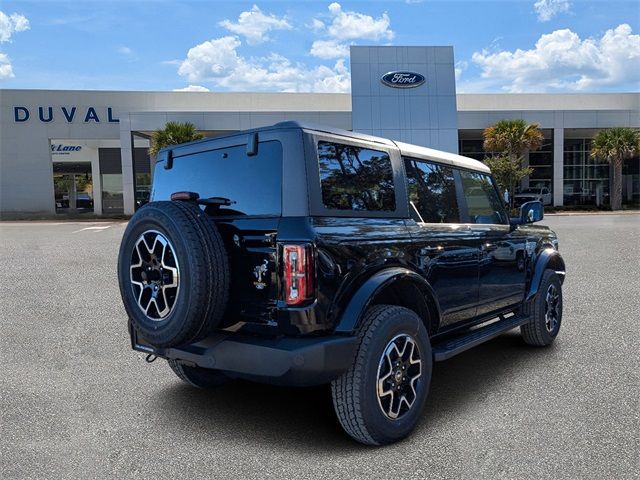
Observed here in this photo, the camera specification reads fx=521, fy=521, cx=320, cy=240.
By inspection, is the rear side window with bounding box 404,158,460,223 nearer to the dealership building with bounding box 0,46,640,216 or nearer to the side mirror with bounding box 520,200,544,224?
the side mirror with bounding box 520,200,544,224

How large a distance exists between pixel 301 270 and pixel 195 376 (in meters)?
1.84

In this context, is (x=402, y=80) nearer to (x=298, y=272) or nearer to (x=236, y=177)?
(x=236, y=177)

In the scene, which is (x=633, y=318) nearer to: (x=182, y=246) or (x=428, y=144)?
(x=182, y=246)

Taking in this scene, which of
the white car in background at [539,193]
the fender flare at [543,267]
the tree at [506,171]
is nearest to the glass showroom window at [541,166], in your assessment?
the white car in background at [539,193]

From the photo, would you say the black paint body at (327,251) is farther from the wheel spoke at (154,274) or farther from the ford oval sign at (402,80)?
the ford oval sign at (402,80)

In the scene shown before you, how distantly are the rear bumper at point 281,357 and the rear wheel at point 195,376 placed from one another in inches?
40.7

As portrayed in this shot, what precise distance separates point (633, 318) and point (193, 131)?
2739 centimetres

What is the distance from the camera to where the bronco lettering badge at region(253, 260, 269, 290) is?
309cm

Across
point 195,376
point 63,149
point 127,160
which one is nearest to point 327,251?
point 195,376

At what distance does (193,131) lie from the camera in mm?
30312

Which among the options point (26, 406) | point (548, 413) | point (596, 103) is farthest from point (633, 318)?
point (596, 103)

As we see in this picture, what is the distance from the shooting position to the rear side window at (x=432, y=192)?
392 cm

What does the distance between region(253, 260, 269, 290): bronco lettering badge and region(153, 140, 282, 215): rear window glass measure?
32 centimetres

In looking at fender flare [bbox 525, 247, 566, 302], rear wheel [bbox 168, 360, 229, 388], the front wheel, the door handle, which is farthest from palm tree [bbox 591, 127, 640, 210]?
rear wheel [bbox 168, 360, 229, 388]
